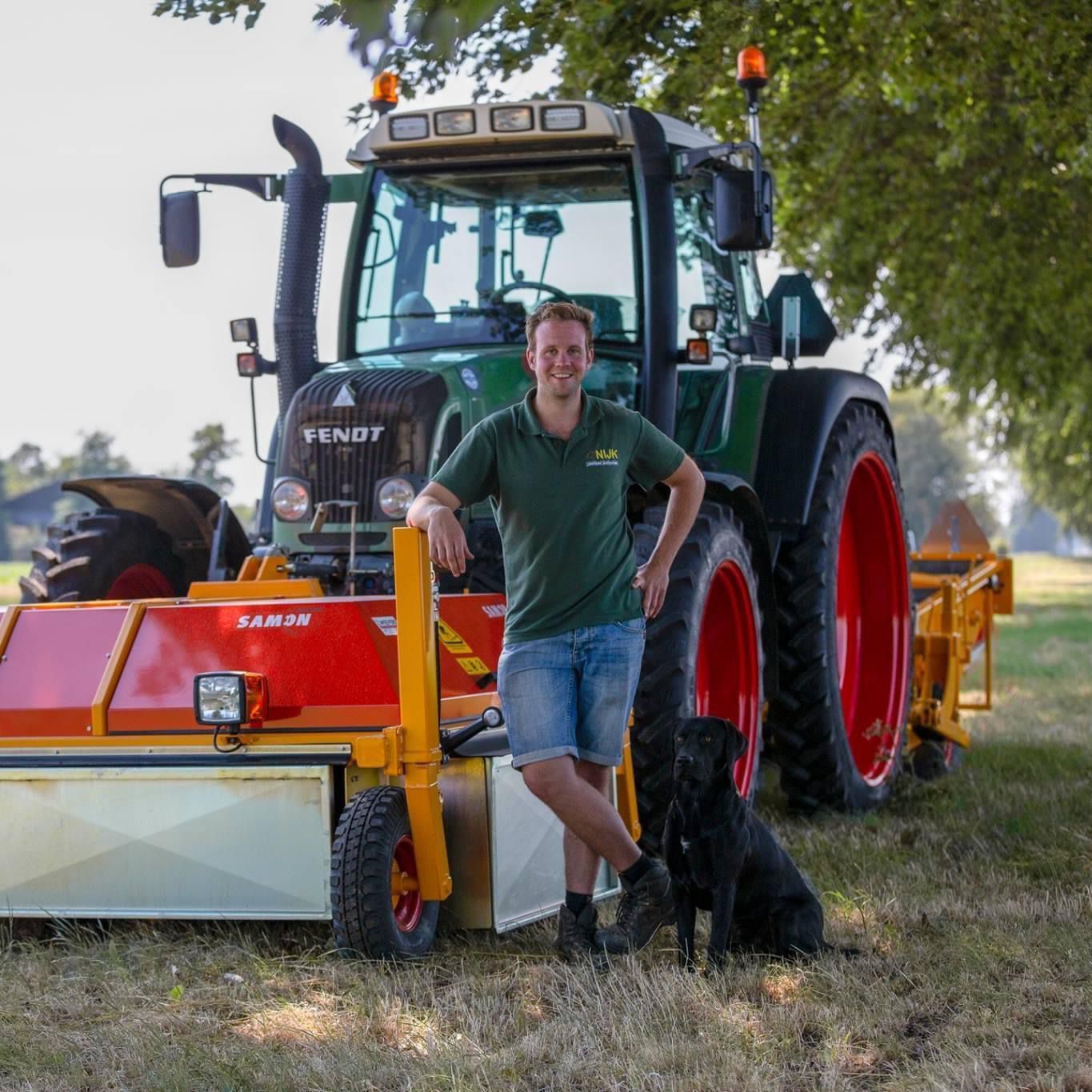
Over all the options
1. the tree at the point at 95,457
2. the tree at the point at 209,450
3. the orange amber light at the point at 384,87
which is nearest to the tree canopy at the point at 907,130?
the orange amber light at the point at 384,87

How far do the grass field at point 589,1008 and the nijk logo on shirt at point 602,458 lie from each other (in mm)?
1258

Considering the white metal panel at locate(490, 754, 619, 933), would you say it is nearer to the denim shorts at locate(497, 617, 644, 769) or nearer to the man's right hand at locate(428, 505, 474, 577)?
the denim shorts at locate(497, 617, 644, 769)

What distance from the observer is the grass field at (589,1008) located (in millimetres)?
3705

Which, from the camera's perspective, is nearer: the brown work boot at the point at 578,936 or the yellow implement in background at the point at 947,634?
the brown work boot at the point at 578,936

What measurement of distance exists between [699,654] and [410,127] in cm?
215

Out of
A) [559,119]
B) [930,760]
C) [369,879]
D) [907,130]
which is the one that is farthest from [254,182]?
[907,130]

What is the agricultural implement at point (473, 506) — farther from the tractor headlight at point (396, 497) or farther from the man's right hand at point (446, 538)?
the man's right hand at point (446, 538)

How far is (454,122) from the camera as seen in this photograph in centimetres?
635

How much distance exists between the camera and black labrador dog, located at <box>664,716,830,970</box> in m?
4.52

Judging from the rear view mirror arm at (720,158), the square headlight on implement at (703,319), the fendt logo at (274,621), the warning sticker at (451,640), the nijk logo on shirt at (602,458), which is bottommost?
the warning sticker at (451,640)

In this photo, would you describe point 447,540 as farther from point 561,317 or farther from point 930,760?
point 930,760

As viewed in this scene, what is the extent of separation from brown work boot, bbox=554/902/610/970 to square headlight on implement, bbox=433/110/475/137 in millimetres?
2920

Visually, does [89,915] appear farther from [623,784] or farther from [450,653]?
[623,784]

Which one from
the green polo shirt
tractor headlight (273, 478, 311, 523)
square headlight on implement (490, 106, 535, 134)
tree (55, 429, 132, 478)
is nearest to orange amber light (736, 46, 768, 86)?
square headlight on implement (490, 106, 535, 134)
